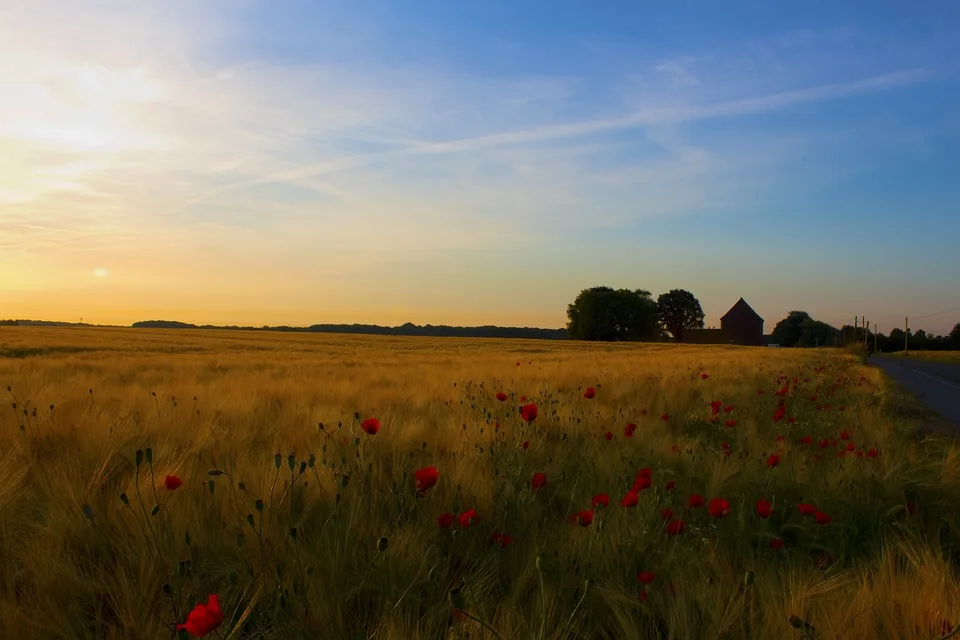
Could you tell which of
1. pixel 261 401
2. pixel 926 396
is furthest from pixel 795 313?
pixel 261 401

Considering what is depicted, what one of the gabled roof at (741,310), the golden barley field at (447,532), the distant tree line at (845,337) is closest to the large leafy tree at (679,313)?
the gabled roof at (741,310)

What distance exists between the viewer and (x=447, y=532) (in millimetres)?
2211

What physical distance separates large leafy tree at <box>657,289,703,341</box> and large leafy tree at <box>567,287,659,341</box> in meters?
9.59

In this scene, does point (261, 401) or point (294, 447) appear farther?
point (261, 401)

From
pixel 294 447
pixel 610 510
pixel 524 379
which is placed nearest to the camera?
pixel 610 510

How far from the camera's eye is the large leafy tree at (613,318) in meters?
78.9

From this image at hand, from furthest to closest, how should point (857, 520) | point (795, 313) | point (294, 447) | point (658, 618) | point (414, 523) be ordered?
point (795, 313), point (294, 447), point (857, 520), point (414, 523), point (658, 618)

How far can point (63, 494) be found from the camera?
224cm

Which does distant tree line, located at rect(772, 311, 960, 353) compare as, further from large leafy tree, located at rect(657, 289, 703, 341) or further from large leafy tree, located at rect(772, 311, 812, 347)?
large leafy tree, located at rect(657, 289, 703, 341)

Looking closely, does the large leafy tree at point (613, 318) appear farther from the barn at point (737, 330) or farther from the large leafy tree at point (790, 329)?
the large leafy tree at point (790, 329)

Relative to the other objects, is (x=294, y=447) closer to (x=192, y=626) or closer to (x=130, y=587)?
(x=130, y=587)

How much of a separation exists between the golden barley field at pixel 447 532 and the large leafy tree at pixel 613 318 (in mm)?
76099

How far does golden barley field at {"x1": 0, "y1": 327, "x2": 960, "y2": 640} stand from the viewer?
1.55 m

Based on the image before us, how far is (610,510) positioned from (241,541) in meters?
1.50
